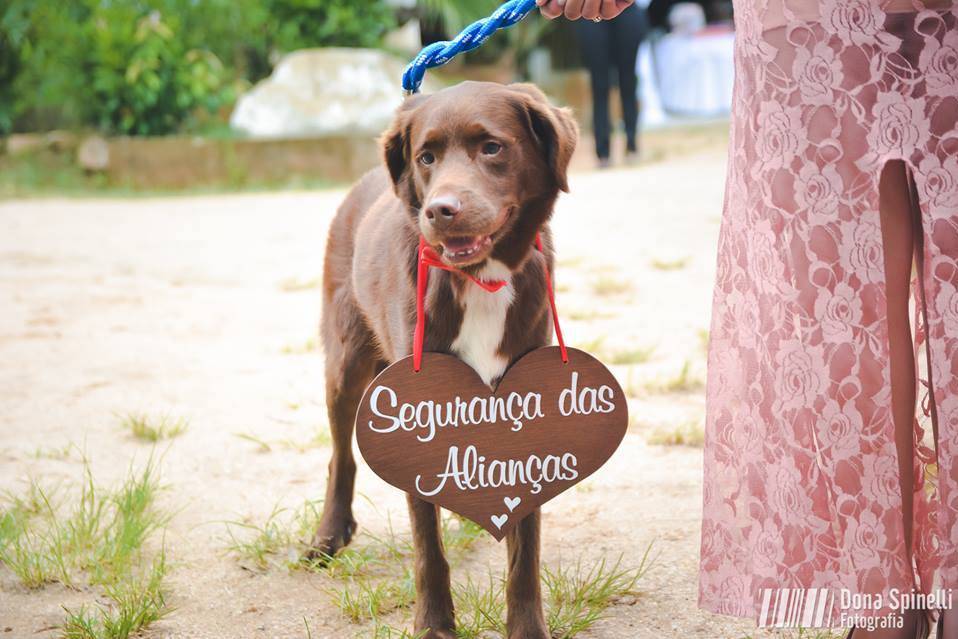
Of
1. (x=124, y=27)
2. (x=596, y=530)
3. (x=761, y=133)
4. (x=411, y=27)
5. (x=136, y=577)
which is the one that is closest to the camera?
Answer: (x=761, y=133)

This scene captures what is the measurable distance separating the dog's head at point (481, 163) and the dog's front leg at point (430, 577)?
0.57 metres

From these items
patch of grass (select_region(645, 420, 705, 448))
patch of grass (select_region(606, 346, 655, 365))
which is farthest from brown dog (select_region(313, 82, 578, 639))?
patch of grass (select_region(606, 346, 655, 365))

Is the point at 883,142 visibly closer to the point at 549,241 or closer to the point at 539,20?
the point at 549,241

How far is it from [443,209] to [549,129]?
1.18 feet

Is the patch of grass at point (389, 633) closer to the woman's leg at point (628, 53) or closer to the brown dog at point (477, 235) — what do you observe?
the brown dog at point (477, 235)

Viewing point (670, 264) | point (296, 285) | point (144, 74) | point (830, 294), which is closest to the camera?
point (830, 294)

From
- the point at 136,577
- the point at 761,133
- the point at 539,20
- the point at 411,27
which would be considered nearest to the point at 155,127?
the point at 411,27

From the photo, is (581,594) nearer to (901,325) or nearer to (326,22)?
(901,325)

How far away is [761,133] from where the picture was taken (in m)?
1.87

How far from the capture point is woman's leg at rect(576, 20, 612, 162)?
8.94 meters

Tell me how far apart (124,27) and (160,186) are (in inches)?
64.0

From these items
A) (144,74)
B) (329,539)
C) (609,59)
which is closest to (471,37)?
(329,539)

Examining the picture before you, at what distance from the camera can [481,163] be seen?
2.04 m

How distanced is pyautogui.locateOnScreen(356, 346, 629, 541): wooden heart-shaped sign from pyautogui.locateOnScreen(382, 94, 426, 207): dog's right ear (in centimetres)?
40
